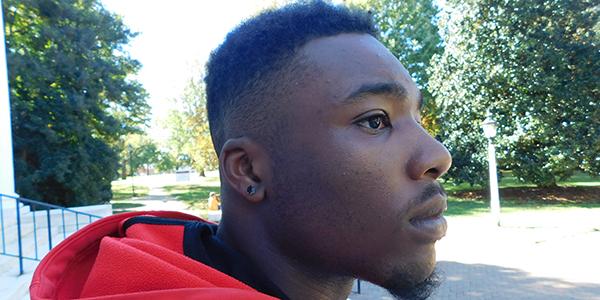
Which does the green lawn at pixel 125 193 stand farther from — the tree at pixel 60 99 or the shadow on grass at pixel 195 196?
the tree at pixel 60 99

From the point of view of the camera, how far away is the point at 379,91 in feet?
3.61

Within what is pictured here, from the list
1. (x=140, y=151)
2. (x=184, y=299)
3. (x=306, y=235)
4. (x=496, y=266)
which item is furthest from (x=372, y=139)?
(x=140, y=151)

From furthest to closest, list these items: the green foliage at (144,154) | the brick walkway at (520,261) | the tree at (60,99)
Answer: the green foliage at (144,154)
the tree at (60,99)
the brick walkway at (520,261)

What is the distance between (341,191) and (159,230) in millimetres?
637

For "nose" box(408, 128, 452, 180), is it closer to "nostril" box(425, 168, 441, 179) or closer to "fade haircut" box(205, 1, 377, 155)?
"nostril" box(425, 168, 441, 179)

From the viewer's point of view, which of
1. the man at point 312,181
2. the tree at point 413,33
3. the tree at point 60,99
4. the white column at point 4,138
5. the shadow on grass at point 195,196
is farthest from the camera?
the tree at point 413,33

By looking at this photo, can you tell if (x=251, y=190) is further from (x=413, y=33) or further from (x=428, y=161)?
(x=413, y=33)

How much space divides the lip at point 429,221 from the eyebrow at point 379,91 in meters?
0.28

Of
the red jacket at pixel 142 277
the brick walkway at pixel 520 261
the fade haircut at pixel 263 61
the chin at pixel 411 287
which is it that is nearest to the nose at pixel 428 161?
the chin at pixel 411 287

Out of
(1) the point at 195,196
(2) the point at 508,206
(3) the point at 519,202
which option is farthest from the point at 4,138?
(3) the point at 519,202

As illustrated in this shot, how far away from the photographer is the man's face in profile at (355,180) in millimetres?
1047

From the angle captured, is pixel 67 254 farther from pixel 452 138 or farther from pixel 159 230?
pixel 452 138

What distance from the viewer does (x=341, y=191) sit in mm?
1049

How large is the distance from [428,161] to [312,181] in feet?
0.94
